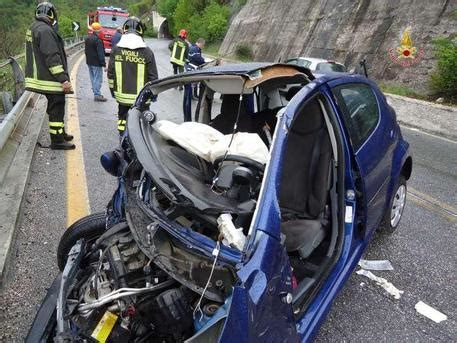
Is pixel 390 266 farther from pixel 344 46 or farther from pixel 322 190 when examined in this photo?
pixel 344 46

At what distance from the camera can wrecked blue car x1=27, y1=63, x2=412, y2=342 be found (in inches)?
71.9

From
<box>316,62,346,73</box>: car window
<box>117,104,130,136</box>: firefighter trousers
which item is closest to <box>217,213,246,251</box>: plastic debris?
<box>117,104,130,136</box>: firefighter trousers

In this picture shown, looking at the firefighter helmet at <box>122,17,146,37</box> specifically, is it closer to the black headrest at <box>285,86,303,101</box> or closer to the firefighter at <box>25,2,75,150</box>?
the firefighter at <box>25,2,75,150</box>

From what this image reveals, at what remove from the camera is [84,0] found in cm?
8256

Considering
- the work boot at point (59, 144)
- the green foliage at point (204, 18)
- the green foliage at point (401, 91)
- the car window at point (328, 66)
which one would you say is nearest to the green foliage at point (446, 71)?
the green foliage at point (401, 91)

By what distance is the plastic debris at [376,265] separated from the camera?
134 inches

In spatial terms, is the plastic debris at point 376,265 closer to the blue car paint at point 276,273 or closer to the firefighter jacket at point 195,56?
the blue car paint at point 276,273

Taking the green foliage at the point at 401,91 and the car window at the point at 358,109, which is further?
the green foliage at the point at 401,91

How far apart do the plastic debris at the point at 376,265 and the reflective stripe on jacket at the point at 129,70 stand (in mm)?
3567

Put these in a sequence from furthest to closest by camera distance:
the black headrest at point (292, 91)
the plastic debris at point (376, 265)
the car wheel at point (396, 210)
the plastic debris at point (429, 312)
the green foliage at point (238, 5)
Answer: the green foliage at point (238, 5), the car wheel at point (396, 210), the plastic debris at point (376, 265), the plastic debris at point (429, 312), the black headrest at point (292, 91)

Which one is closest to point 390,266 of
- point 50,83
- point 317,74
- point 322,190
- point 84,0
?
point 322,190

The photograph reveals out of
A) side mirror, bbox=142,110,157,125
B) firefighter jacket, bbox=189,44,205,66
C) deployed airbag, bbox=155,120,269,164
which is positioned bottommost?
firefighter jacket, bbox=189,44,205,66

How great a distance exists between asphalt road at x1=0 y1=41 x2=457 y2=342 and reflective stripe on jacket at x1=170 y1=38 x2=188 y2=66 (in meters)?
6.81

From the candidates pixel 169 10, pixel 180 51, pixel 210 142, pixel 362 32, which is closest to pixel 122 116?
pixel 210 142
